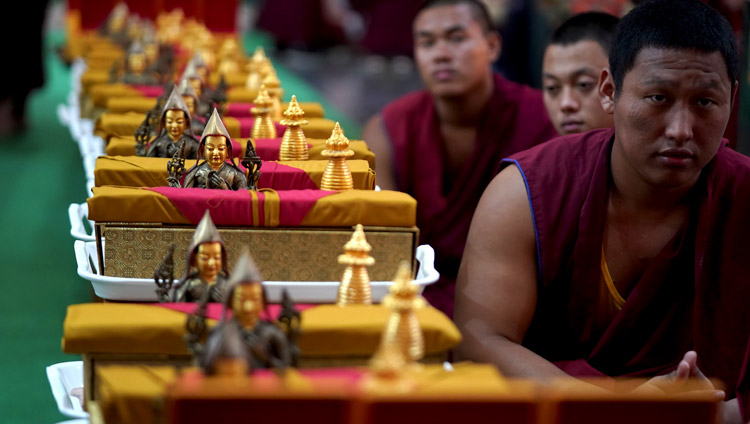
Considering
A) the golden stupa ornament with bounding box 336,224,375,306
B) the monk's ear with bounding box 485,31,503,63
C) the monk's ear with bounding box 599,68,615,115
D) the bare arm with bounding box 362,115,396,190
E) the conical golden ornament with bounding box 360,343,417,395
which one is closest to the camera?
the conical golden ornament with bounding box 360,343,417,395

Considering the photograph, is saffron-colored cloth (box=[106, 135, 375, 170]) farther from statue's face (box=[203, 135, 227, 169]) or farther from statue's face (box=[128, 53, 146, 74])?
statue's face (box=[128, 53, 146, 74])

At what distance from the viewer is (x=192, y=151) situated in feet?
6.66

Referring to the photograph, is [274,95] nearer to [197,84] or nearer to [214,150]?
[197,84]

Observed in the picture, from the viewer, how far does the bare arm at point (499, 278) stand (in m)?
1.84

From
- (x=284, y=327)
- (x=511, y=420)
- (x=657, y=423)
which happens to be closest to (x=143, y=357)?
(x=284, y=327)

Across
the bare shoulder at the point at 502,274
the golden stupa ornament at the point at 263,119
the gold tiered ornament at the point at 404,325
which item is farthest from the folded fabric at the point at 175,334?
the golden stupa ornament at the point at 263,119

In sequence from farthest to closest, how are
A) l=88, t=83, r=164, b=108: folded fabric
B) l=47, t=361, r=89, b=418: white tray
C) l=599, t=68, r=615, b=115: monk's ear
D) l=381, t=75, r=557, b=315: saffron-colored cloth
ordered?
l=381, t=75, r=557, b=315: saffron-colored cloth → l=88, t=83, r=164, b=108: folded fabric → l=599, t=68, r=615, b=115: monk's ear → l=47, t=361, r=89, b=418: white tray

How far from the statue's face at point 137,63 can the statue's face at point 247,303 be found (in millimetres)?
2309

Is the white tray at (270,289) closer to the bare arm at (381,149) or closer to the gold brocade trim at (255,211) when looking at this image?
the gold brocade trim at (255,211)

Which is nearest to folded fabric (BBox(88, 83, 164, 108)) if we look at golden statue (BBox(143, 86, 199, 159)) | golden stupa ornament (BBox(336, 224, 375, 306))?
golden statue (BBox(143, 86, 199, 159))

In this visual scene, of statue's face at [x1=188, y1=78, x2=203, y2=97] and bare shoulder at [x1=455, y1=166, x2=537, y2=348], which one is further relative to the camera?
statue's face at [x1=188, y1=78, x2=203, y2=97]

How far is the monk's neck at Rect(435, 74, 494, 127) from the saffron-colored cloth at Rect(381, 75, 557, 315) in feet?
0.07

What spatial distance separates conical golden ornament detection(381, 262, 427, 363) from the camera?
Answer: 1146 mm

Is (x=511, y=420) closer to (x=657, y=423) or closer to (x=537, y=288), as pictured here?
(x=657, y=423)
